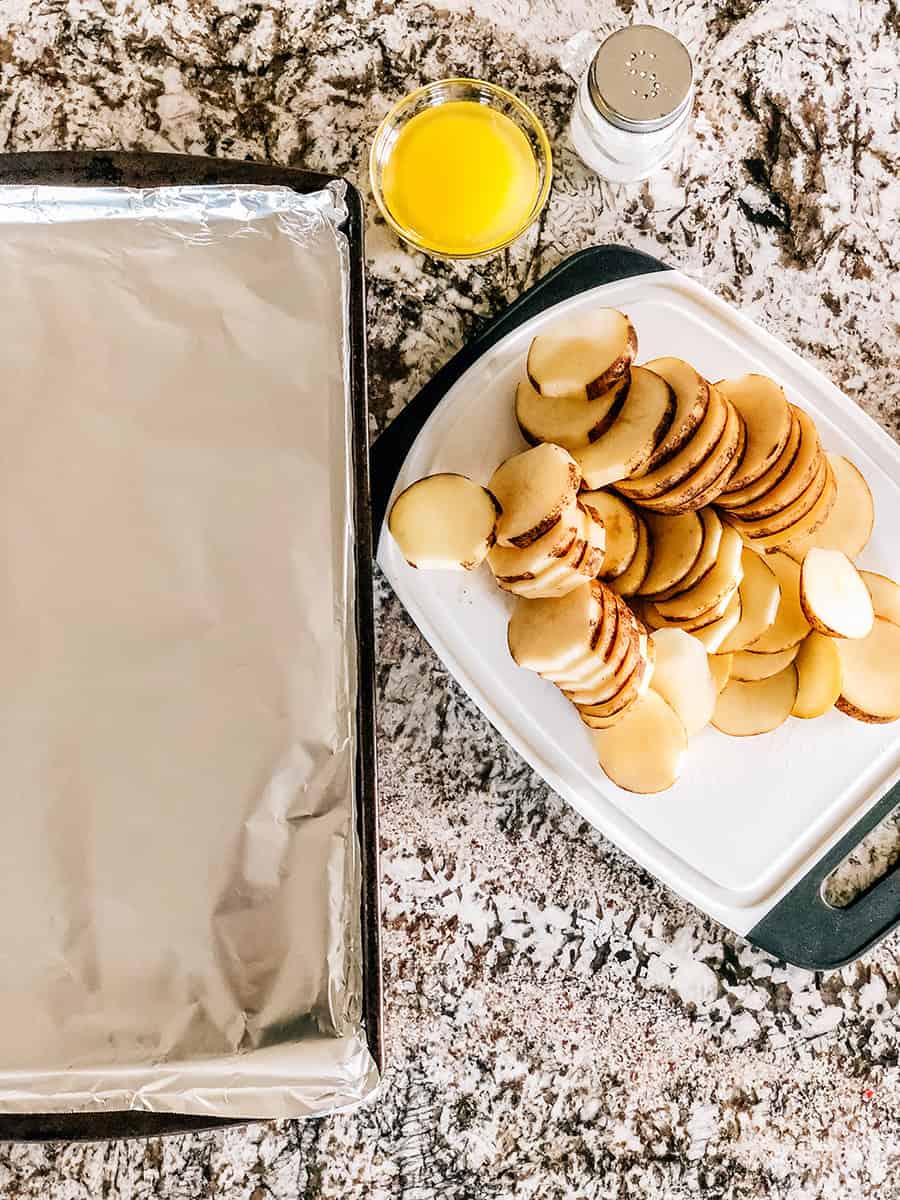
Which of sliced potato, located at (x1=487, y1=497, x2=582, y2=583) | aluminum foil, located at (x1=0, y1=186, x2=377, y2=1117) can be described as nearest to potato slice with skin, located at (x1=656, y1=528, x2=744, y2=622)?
sliced potato, located at (x1=487, y1=497, x2=582, y2=583)

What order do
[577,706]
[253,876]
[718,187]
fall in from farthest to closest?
[718,187] < [577,706] < [253,876]

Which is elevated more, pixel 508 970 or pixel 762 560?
pixel 762 560

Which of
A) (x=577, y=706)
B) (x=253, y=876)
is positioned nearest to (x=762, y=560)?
(x=577, y=706)

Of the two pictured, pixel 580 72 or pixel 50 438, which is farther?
pixel 580 72

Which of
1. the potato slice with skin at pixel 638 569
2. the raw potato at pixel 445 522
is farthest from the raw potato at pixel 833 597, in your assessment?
the raw potato at pixel 445 522

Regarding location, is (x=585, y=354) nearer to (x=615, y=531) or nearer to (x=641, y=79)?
(x=615, y=531)

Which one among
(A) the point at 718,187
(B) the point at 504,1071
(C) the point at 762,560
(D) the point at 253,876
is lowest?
(B) the point at 504,1071

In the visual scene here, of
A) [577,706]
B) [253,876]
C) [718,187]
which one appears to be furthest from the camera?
[718,187]

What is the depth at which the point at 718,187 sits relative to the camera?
849 mm

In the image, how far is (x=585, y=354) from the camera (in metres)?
0.69

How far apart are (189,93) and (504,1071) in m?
0.85

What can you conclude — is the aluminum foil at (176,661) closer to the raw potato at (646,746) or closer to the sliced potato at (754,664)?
the raw potato at (646,746)

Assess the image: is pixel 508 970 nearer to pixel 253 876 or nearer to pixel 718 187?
pixel 253 876

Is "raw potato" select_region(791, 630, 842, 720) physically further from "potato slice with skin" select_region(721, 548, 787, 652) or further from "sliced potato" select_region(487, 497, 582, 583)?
"sliced potato" select_region(487, 497, 582, 583)
